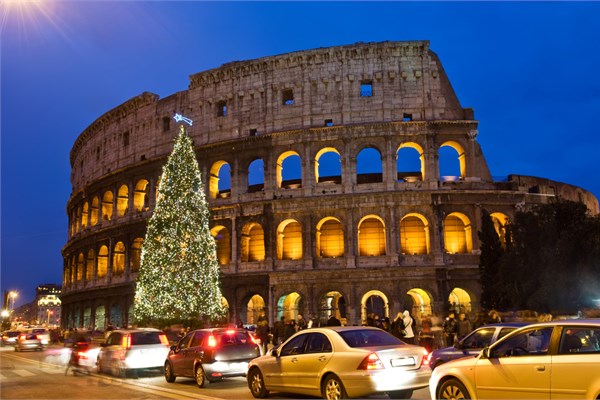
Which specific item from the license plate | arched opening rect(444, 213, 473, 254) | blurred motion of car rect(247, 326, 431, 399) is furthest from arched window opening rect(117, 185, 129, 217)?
the license plate

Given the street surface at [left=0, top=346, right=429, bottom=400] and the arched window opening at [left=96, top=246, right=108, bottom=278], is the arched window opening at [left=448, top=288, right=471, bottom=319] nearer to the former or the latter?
the street surface at [left=0, top=346, right=429, bottom=400]

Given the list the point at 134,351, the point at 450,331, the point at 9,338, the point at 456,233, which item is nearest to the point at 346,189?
the point at 456,233

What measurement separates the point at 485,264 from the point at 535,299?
5872mm

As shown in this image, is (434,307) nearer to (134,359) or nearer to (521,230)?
(521,230)

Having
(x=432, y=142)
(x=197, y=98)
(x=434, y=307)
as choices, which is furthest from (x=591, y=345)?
(x=197, y=98)

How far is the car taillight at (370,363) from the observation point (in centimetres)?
915

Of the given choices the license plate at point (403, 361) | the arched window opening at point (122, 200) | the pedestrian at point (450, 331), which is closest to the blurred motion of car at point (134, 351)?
the license plate at point (403, 361)

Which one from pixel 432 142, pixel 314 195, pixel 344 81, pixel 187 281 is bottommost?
pixel 187 281

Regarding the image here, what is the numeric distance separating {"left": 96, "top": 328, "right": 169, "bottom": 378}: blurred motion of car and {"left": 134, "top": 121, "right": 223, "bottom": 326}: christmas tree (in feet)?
35.3

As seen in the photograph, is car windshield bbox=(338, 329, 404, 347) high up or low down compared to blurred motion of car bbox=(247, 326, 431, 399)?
up

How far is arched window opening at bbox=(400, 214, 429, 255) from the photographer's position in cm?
3319

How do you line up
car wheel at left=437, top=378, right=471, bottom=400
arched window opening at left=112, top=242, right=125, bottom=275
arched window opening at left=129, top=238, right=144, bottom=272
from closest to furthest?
car wheel at left=437, top=378, right=471, bottom=400 → arched window opening at left=129, top=238, right=144, bottom=272 → arched window opening at left=112, top=242, right=125, bottom=275

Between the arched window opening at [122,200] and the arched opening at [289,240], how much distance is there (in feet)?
48.7

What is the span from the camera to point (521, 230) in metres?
24.4
